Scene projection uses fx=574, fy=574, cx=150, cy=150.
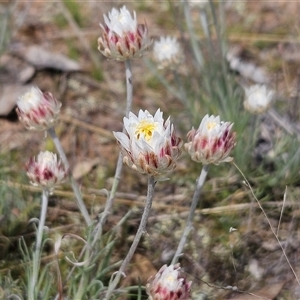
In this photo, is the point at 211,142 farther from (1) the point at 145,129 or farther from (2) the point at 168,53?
(2) the point at 168,53

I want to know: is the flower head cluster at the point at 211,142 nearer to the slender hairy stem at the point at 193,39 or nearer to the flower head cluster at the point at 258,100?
the flower head cluster at the point at 258,100

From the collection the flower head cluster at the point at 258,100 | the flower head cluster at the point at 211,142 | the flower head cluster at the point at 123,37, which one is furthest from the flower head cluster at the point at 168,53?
the flower head cluster at the point at 211,142

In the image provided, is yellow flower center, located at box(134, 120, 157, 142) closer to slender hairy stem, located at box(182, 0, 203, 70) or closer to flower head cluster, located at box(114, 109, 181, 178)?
flower head cluster, located at box(114, 109, 181, 178)

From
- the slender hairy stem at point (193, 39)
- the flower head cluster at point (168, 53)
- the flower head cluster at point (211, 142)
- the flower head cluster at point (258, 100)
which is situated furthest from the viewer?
the slender hairy stem at point (193, 39)

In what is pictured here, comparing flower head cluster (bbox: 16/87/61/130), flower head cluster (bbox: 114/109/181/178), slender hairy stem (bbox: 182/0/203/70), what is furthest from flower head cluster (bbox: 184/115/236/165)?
slender hairy stem (bbox: 182/0/203/70)

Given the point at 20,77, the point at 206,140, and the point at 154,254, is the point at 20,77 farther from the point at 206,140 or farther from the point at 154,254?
the point at 206,140

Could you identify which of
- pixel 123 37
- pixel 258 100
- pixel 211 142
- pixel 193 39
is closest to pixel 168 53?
pixel 193 39

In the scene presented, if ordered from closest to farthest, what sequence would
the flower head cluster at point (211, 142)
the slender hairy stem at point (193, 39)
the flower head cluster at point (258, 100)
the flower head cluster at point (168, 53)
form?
the flower head cluster at point (211, 142) → the flower head cluster at point (258, 100) → the flower head cluster at point (168, 53) → the slender hairy stem at point (193, 39)
